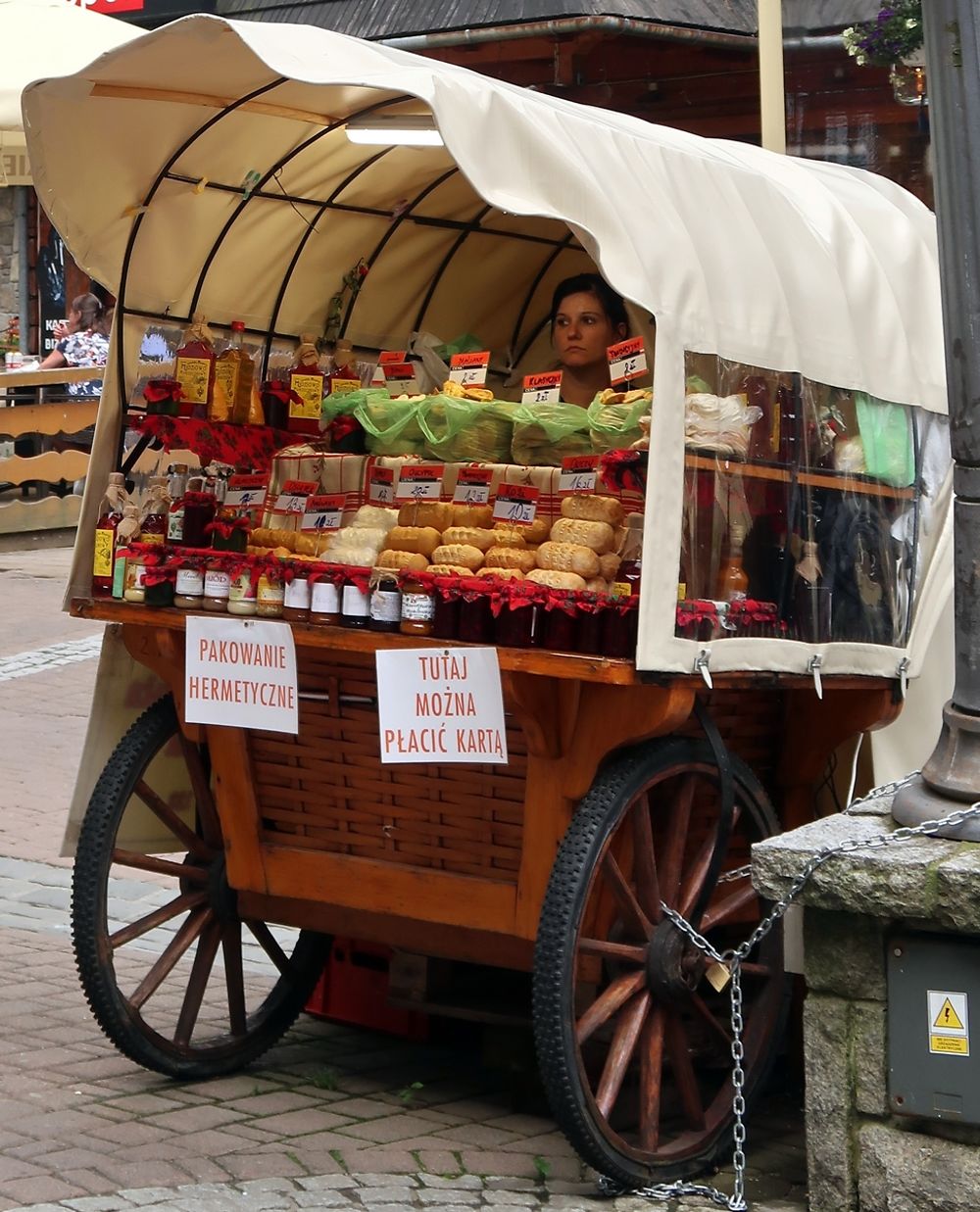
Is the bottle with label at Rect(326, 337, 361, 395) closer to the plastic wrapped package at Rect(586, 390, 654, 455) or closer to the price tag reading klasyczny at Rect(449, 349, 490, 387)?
the price tag reading klasyczny at Rect(449, 349, 490, 387)

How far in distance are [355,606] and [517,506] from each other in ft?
1.53

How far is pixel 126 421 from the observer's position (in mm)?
5031

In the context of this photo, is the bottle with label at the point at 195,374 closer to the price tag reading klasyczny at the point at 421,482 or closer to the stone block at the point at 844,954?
the price tag reading klasyczny at the point at 421,482

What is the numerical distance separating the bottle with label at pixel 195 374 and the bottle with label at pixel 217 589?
674mm

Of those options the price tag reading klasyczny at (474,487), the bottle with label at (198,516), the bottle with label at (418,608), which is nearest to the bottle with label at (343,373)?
the bottle with label at (198,516)

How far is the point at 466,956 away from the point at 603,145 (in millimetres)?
1935

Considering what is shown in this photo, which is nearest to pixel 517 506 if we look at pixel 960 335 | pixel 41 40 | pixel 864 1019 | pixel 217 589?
pixel 217 589

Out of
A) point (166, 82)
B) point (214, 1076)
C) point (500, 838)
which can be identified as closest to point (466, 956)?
point (500, 838)

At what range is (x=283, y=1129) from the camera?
442 centimetres

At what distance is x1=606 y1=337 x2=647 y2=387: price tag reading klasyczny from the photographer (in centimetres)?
455

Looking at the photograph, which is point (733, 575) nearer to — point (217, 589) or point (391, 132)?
point (217, 589)

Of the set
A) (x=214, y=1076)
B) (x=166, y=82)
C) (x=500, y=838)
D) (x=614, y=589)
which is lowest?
(x=214, y=1076)

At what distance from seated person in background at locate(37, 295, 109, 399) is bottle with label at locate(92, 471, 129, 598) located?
9.08m

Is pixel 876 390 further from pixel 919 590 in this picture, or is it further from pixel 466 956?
pixel 466 956
